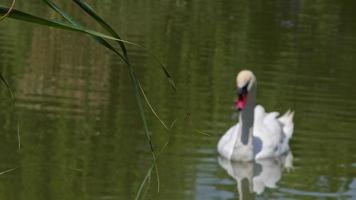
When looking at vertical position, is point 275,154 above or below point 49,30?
below

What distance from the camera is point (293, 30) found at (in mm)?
20125

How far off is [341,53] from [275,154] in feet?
27.5

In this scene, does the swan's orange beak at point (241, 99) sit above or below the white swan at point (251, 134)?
above

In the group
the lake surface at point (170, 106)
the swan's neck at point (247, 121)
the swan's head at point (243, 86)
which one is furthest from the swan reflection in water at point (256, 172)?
the swan's head at point (243, 86)

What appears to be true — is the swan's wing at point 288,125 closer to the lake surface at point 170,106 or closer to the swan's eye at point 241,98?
the lake surface at point 170,106

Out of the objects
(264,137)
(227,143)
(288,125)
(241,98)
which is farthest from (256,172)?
(288,125)

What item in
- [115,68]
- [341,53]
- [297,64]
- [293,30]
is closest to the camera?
[115,68]

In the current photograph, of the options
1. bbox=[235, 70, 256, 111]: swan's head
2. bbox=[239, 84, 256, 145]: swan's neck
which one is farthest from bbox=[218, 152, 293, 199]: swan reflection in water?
bbox=[235, 70, 256, 111]: swan's head

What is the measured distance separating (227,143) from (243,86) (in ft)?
2.12

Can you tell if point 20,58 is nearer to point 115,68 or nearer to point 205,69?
point 115,68

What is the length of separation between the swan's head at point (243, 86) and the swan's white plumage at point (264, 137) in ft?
1.31

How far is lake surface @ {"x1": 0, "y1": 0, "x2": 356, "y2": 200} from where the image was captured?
7969 mm

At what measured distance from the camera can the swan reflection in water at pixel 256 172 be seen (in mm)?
8312

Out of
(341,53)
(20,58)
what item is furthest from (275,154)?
(341,53)
